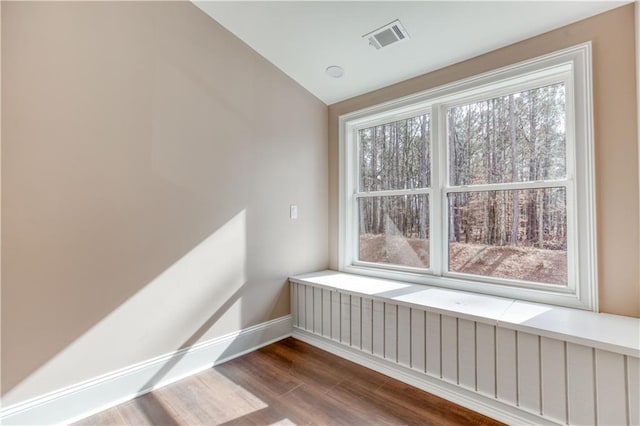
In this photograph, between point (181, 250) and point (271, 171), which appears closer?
point (181, 250)

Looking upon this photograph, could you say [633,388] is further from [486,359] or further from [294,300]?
[294,300]

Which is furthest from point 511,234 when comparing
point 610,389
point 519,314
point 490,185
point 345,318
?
point 345,318

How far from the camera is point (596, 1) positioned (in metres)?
1.75

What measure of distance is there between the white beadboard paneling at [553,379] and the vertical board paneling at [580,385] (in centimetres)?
2

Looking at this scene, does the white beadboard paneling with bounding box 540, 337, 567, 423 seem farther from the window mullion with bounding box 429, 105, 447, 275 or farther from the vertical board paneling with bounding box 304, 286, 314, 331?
the vertical board paneling with bounding box 304, 286, 314, 331

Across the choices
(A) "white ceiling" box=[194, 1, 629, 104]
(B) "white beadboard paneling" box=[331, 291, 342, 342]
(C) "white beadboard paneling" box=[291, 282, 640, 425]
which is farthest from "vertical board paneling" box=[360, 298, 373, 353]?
(A) "white ceiling" box=[194, 1, 629, 104]

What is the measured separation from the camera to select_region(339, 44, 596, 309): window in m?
1.90

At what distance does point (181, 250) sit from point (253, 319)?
905mm

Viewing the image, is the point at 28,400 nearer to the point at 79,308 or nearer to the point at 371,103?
the point at 79,308

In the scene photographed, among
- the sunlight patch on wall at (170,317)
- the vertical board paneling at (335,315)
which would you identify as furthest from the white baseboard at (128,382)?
the vertical board paneling at (335,315)

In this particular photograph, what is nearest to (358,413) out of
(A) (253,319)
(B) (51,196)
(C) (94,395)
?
(A) (253,319)

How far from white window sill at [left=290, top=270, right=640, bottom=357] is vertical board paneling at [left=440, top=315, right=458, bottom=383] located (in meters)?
0.08

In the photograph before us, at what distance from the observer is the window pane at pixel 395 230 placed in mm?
2662

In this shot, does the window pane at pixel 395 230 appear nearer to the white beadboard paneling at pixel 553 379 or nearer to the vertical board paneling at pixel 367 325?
the vertical board paneling at pixel 367 325
